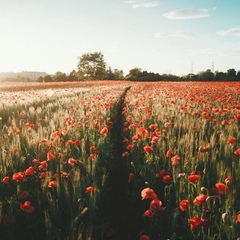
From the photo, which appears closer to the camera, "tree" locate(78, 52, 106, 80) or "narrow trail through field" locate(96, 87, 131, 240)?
"narrow trail through field" locate(96, 87, 131, 240)

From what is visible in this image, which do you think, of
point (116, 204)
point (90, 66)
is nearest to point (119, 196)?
point (116, 204)

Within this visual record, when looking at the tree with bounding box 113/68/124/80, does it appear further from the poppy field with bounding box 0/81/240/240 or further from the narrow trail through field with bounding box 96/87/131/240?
the poppy field with bounding box 0/81/240/240

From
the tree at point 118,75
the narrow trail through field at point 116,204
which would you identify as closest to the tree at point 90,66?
the tree at point 118,75

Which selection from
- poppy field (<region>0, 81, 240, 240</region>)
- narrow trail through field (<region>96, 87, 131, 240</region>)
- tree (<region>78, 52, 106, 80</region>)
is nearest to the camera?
poppy field (<region>0, 81, 240, 240</region>)

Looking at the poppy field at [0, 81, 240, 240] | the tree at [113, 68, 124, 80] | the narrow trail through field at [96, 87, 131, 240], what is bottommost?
the narrow trail through field at [96, 87, 131, 240]

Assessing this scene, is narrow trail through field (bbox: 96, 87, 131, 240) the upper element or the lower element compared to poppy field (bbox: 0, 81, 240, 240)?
lower

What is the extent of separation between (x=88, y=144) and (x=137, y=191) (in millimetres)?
1261

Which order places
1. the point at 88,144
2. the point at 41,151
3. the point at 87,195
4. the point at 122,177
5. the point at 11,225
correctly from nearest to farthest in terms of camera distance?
the point at 11,225
the point at 87,195
the point at 41,151
the point at 122,177
the point at 88,144

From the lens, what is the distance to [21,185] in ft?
7.55

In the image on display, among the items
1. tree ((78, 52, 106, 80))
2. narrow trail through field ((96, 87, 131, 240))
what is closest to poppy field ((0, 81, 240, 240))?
narrow trail through field ((96, 87, 131, 240))

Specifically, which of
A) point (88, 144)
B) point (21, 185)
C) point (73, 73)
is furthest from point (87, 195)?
point (73, 73)

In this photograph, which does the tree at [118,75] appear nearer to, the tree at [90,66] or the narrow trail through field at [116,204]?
the tree at [90,66]

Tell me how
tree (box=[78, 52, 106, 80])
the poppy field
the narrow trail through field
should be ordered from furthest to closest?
tree (box=[78, 52, 106, 80]) < the narrow trail through field < the poppy field

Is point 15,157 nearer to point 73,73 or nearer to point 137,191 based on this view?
point 137,191
